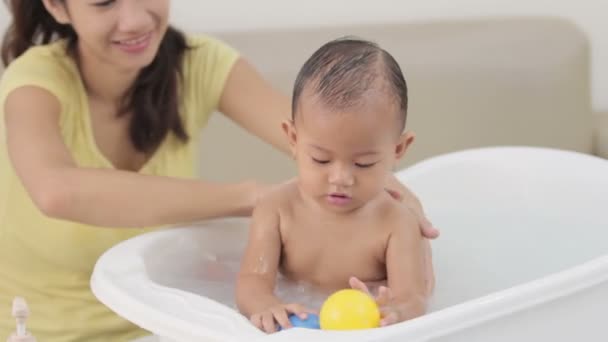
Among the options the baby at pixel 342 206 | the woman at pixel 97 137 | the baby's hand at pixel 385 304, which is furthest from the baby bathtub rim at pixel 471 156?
the baby's hand at pixel 385 304

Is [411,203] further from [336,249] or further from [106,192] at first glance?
[106,192]

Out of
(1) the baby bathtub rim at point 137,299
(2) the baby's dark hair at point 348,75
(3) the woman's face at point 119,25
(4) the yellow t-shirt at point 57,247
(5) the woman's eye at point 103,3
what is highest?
(2) the baby's dark hair at point 348,75

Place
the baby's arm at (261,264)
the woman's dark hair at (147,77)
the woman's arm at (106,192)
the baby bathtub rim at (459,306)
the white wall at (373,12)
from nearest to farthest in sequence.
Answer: the baby bathtub rim at (459,306) < the baby's arm at (261,264) < the woman's arm at (106,192) < the woman's dark hair at (147,77) < the white wall at (373,12)

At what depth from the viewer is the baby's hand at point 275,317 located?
1.06 meters

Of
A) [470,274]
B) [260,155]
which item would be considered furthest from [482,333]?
[260,155]

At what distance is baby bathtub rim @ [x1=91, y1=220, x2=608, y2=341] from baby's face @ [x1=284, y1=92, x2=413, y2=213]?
17 centimetres

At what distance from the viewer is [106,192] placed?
1294 mm

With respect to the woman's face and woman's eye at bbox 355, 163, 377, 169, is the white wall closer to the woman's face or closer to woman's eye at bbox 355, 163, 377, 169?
the woman's face

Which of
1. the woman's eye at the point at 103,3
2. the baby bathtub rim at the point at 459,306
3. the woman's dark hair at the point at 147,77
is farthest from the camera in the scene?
the woman's dark hair at the point at 147,77

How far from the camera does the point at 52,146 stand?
134cm

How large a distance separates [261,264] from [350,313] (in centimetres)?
20

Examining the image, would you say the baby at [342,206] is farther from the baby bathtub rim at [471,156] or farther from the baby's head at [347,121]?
the baby bathtub rim at [471,156]

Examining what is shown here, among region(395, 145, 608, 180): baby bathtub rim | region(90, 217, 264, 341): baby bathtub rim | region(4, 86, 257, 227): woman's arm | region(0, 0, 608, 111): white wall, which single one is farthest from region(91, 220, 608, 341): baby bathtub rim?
region(0, 0, 608, 111): white wall

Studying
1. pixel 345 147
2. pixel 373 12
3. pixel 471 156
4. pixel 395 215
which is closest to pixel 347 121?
pixel 345 147
